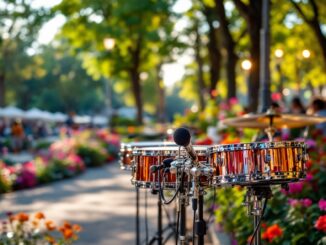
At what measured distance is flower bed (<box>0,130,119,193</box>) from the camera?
619 inches

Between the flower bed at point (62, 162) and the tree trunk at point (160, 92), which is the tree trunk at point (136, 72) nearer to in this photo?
the tree trunk at point (160, 92)

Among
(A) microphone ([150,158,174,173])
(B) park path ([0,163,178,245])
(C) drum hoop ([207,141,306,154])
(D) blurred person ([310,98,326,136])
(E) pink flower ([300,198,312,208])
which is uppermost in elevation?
(D) blurred person ([310,98,326,136])

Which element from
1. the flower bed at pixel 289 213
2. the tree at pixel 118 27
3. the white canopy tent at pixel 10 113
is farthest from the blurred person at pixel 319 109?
the white canopy tent at pixel 10 113

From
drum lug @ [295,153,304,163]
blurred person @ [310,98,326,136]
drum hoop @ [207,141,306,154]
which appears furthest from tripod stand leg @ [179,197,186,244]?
blurred person @ [310,98,326,136]

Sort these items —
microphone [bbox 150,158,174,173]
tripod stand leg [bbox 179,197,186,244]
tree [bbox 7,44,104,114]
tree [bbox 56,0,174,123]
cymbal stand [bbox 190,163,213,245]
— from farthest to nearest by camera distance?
1. tree [bbox 7,44,104,114]
2. tree [bbox 56,0,174,123]
3. microphone [bbox 150,158,174,173]
4. tripod stand leg [bbox 179,197,186,244]
5. cymbal stand [bbox 190,163,213,245]

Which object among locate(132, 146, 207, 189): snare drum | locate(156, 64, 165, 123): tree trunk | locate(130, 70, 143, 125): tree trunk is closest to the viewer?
locate(132, 146, 207, 189): snare drum

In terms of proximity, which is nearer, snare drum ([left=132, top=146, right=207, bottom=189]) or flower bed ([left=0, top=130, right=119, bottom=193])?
snare drum ([left=132, top=146, right=207, bottom=189])

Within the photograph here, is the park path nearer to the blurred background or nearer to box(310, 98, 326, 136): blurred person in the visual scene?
the blurred background

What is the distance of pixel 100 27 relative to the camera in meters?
27.5

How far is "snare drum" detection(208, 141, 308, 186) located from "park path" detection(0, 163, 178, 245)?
A: 4725 mm

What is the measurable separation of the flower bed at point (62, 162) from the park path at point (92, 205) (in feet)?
1.30

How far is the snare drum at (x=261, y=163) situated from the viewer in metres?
3.97

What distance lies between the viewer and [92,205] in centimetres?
1255

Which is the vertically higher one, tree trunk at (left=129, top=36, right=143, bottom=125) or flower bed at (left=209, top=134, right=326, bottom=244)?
tree trunk at (left=129, top=36, right=143, bottom=125)
